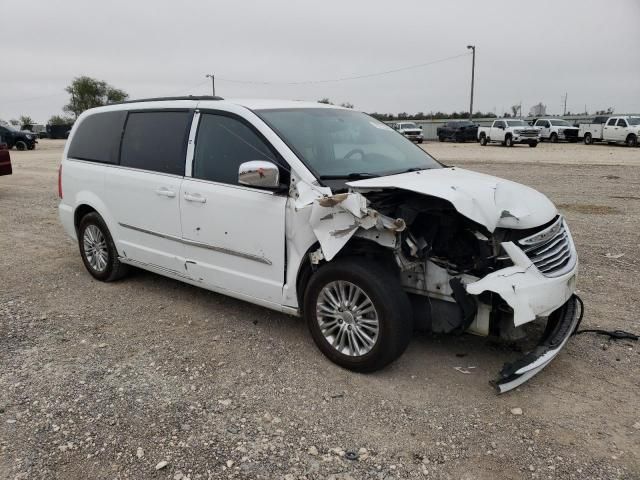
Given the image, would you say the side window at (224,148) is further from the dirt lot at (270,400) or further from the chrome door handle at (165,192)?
the dirt lot at (270,400)

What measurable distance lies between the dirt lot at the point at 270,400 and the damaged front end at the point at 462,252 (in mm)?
348

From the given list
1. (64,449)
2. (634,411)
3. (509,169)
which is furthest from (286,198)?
(509,169)

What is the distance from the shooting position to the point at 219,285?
4379mm

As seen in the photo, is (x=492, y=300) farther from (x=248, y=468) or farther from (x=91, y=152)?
(x=91, y=152)

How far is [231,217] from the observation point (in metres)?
4.10

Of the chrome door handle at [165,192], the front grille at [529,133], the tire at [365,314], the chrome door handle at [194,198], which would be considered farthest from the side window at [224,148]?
the front grille at [529,133]

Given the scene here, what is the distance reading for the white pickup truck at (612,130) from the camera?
2975 centimetres

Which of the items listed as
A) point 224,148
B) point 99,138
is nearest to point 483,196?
point 224,148

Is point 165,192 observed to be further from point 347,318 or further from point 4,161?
point 4,161

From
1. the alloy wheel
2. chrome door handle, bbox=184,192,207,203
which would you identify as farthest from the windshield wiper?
chrome door handle, bbox=184,192,207,203

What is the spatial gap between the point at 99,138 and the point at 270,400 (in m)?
3.54

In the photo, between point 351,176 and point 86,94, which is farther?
point 86,94

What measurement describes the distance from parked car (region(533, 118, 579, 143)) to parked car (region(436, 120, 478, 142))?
5.25m

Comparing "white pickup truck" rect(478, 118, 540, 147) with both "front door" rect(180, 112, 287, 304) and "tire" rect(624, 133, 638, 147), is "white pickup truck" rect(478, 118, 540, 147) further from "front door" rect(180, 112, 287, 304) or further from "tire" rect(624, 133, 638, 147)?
"front door" rect(180, 112, 287, 304)
